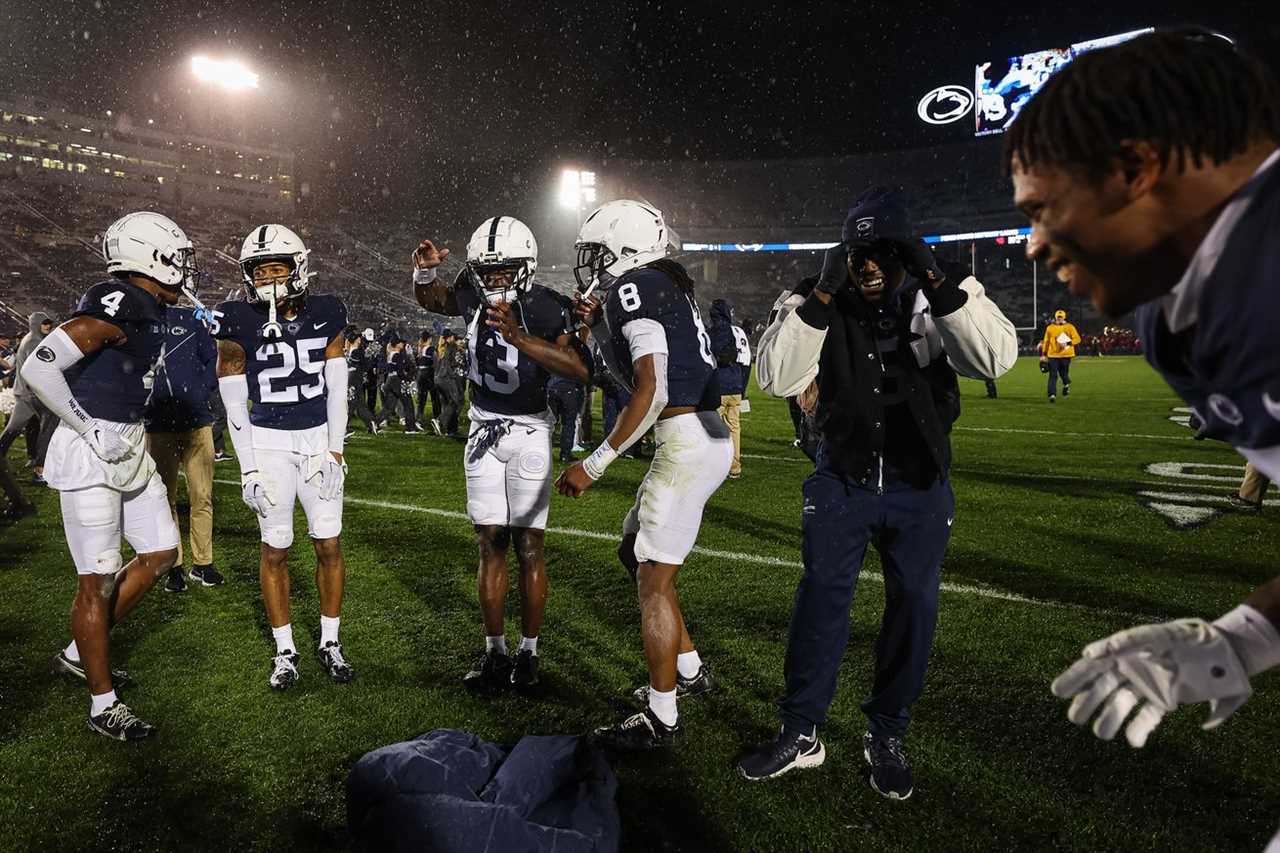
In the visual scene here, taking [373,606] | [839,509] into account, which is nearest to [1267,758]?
[839,509]

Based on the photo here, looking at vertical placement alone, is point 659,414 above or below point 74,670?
above

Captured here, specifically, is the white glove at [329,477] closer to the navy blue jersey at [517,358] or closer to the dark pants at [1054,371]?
the navy blue jersey at [517,358]

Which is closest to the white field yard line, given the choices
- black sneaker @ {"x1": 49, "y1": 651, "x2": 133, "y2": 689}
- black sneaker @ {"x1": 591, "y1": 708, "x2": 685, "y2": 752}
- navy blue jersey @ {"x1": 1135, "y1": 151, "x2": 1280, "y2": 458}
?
black sneaker @ {"x1": 591, "y1": 708, "x2": 685, "y2": 752}

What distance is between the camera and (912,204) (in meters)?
54.1

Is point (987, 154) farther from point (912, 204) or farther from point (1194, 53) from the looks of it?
point (1194, 53)

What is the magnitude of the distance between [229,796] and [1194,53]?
3536 mm

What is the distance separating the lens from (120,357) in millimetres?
3709

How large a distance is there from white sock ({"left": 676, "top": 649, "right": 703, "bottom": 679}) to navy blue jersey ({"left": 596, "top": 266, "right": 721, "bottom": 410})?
4.06 feet

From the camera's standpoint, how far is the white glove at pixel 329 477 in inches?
163

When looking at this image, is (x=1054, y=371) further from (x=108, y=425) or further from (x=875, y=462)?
(x=108, y=425)

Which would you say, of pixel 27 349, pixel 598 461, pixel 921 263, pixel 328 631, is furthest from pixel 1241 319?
pixel 27 349

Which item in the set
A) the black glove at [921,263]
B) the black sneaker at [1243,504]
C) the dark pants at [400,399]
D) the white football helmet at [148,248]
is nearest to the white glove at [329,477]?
the white football helmet at [148,248]

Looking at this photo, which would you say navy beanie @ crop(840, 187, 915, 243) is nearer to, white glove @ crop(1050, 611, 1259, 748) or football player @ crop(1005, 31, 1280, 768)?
football player @ crop(1005, 31, 1280, 768)

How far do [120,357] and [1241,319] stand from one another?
4168mm
